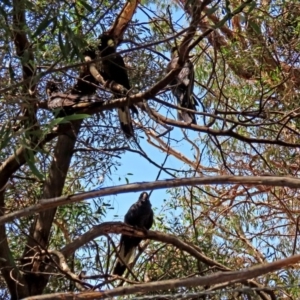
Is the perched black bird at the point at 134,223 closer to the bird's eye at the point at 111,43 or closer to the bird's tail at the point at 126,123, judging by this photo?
the bird's tail at the point at 126,123

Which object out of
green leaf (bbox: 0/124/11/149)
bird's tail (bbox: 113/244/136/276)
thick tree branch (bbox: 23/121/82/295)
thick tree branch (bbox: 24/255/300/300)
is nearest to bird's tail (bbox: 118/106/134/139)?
thick tree branch (bbox: 23/121/82/295)

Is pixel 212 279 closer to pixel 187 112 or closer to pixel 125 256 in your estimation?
pixel 187 112

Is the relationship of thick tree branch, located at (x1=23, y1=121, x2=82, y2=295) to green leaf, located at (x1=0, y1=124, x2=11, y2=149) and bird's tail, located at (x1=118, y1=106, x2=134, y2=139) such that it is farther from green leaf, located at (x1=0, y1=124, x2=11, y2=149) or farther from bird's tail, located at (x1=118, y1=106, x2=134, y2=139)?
green leaf, located at (x1=0, y1=124, x2=11, y2=149)

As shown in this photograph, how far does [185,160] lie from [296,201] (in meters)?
1.04

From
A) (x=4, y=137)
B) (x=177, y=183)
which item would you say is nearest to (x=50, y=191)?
(x=4, y=137)

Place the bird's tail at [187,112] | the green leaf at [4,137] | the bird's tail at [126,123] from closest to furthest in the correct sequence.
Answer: the green leaf at [4,137] → the bird's tail at [187,112] → the bird's tail at [126,123]

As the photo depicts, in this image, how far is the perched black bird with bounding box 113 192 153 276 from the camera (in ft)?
12.3

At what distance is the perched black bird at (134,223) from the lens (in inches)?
147

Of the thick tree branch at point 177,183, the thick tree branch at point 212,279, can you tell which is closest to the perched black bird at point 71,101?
the thick tree branch at point 177,183

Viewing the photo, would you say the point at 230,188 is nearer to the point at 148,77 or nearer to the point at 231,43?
the point at 231,43

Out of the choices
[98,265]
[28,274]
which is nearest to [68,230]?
[98,265]

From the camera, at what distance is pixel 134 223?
4.06 meters

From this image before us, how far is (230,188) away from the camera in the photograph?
550 cm

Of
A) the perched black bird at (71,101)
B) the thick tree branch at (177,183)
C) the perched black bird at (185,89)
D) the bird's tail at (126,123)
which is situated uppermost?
the perched black bird at (185,89)
